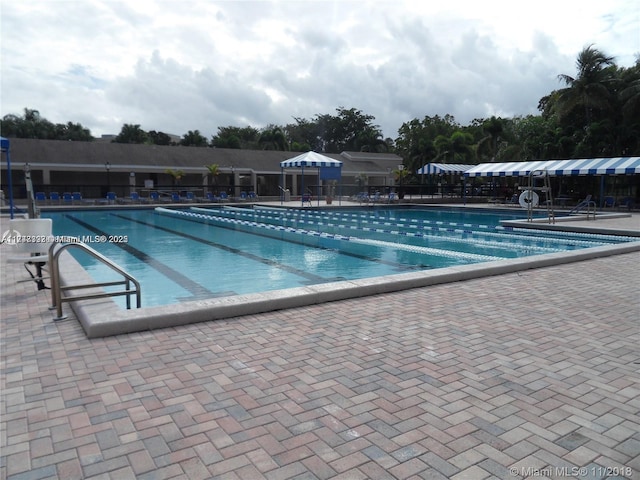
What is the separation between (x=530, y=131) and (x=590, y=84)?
4860 mm

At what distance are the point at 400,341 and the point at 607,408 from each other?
1.63m

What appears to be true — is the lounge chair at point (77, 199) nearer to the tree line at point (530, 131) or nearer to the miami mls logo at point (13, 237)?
the miami mls logo at point (13, 237)

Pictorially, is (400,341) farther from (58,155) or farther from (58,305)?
(58,155)

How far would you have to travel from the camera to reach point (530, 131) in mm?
31078

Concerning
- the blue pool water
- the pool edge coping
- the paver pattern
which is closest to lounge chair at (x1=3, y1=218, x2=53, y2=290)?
the pool edge coping

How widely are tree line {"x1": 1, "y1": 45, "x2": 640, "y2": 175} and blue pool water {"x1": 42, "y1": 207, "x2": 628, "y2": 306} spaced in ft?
40.3

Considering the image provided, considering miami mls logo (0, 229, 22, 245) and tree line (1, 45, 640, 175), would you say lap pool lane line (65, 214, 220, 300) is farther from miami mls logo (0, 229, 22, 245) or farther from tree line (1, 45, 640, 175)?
tree line (1, 45, 640, 175)

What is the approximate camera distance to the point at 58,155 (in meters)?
28.2

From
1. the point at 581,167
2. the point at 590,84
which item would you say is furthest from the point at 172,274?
the point at 590,84

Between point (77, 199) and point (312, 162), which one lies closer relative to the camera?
point (312, 162)

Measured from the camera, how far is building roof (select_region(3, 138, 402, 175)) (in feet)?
89.9

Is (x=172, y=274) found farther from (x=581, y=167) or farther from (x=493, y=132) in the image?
(x=493, y=132)

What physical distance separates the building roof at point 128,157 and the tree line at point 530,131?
10.4m

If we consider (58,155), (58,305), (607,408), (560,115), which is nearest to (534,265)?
(607,408)
